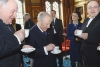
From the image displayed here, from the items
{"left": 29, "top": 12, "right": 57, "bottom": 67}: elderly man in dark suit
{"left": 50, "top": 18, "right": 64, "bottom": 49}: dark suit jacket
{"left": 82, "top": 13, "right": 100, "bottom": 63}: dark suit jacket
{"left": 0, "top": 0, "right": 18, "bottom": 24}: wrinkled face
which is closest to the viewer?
{"left": 0, "top": 0, "right": 18, "bottom": 24}: wrinkled face

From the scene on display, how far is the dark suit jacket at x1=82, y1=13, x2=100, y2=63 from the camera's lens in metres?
2.41

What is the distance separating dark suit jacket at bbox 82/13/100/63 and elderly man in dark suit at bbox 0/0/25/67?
140 cm

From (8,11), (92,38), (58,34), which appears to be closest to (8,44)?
(8,11)

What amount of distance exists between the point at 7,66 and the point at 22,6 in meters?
7.84

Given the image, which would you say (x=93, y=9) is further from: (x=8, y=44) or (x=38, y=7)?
(x=38, y=7)

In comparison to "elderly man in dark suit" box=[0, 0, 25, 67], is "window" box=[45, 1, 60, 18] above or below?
above

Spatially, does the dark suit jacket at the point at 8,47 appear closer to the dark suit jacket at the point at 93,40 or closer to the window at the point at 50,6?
the dark suit jacket at the point at 93,40

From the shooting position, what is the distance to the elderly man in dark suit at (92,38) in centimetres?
242

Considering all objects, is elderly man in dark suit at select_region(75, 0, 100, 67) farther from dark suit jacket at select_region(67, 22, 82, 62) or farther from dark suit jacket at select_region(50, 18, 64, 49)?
dark suit jacket at select_region(50, 18, 64, 49)

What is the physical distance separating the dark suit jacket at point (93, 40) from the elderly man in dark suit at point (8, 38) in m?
1.40

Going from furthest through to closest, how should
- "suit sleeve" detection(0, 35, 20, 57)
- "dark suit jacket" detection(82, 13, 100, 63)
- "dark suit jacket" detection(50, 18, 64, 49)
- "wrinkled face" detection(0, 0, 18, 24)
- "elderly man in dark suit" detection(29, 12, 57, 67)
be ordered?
1. "dark suit jacket" detection(50, 18, 64, 49)
2. "dark suit jacket" detection(82, 13, 100, 63)
3. "elderly man in dark suit" detection(29, 12, 57, 67)
4. "wrinkled face" detection(0, 0, 18, 24)
5. "suit sleeve" detection(0, 35, 20, 57)

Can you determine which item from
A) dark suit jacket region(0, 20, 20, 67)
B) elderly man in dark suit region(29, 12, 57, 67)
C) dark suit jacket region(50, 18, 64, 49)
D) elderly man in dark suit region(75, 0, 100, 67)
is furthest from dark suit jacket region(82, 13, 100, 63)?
dark suit jacket region(50, 18, 64, 49)

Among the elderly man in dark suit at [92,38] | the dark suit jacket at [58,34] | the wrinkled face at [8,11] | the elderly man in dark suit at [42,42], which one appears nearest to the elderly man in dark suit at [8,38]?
the wrinkled face at [8,11]

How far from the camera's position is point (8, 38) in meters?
1.17
